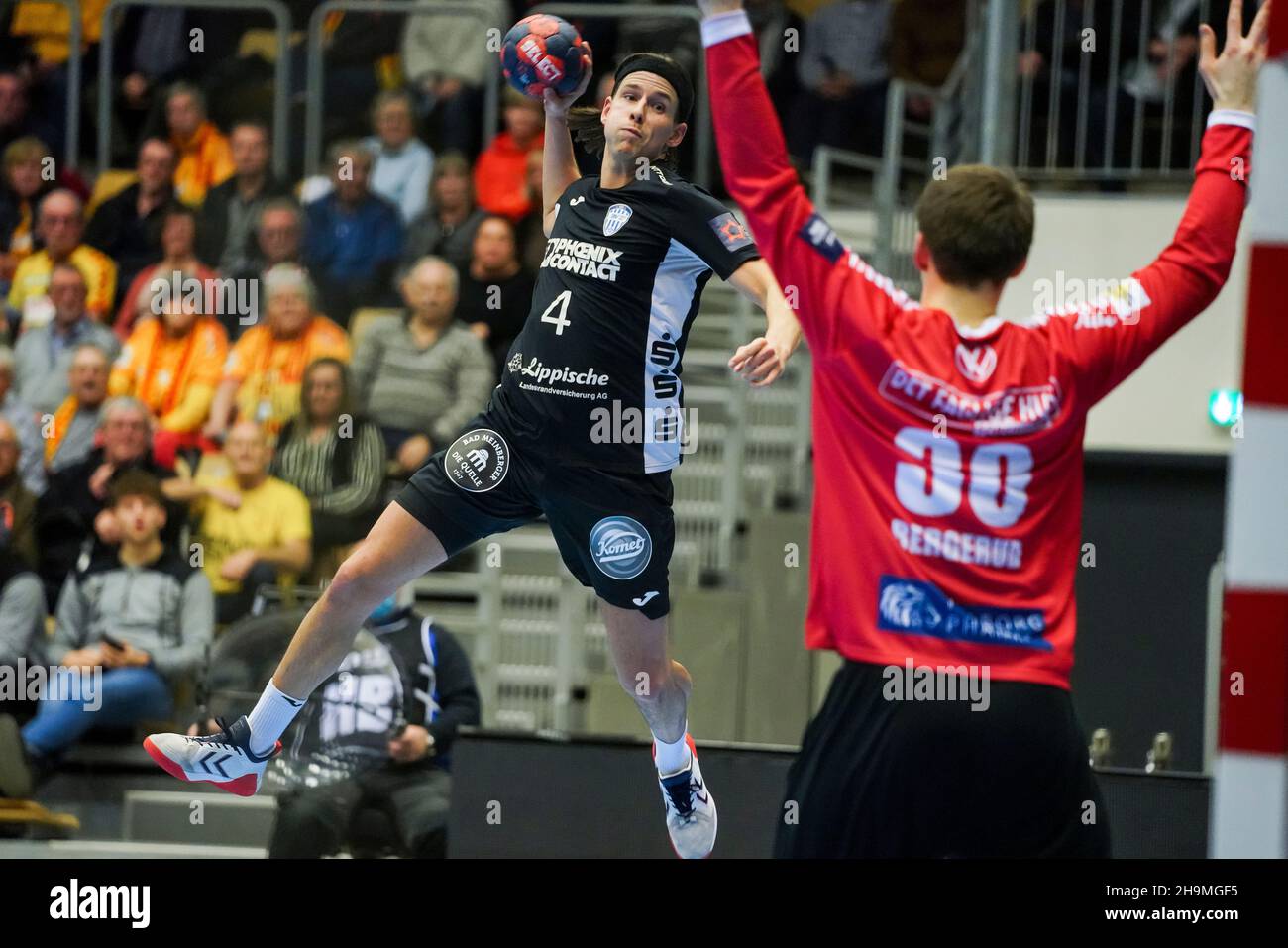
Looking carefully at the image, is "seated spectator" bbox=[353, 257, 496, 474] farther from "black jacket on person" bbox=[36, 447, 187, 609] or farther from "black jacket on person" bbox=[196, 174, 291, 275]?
"black jacket on person" bbox=[196, 174, 291, 275]

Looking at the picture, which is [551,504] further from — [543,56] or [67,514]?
[67,514]

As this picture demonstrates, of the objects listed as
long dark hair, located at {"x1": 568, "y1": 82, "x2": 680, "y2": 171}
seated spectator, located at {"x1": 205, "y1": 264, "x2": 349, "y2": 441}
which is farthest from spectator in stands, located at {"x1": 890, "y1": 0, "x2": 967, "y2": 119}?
long dark hair, located at {"x1": 568, "y1": 82, "x2": 680, "y2": 171}

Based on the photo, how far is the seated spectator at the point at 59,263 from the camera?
32.7 ft

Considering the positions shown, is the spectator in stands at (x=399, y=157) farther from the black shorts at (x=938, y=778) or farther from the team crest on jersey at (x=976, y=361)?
the black shorts at (x=938, y=778)

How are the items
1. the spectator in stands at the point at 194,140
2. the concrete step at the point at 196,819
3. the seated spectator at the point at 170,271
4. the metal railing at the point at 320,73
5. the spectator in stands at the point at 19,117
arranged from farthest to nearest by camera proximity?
the spectator in stands at the point at 19,117, the spectator in stands at the point at 194,140, the metal railing at the point at 320,73, the seated spectator at the point at 170,271, the concrete step at the point at 196,819

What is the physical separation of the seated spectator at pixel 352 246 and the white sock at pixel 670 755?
470 cm

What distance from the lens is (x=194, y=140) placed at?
10531 mm

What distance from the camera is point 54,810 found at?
24.7 ft

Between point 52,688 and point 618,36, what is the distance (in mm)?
4895

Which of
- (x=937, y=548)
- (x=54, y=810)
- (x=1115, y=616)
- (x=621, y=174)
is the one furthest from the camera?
(x=1115, y=616)

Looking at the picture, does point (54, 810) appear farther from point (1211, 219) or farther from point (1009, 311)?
point (1211, 219)

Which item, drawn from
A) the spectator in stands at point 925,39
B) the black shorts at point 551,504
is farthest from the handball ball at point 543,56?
the spectator in stands at point 925,39
